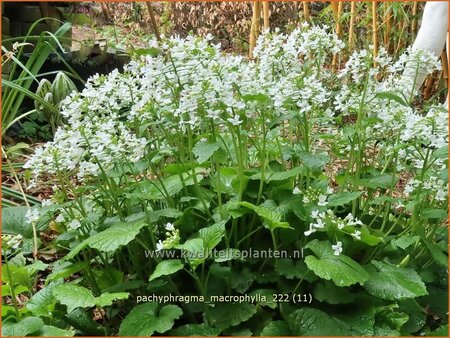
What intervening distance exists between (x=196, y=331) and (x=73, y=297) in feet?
0.84

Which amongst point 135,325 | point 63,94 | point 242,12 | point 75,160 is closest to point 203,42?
point 75,160

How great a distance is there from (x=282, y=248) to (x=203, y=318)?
24cm

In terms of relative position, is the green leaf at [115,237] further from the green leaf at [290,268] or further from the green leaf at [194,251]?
the green leaf at [290,268]

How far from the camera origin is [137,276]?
4.28 ft

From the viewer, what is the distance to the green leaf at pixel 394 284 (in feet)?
3.51

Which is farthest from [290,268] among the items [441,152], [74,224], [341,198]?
[74,224]

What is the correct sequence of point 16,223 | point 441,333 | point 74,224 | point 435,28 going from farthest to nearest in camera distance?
point 435,28 < point 16,223 < point 74,224 < point 441,333

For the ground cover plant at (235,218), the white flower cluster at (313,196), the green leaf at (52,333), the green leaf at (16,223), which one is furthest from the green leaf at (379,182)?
the green leaf at (16,223)

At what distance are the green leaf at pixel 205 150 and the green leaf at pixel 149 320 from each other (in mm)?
310

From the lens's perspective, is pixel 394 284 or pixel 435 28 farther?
pixel 435 28

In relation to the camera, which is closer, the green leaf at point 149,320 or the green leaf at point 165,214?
the green leaf at point 149,320

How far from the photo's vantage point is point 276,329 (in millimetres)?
1097

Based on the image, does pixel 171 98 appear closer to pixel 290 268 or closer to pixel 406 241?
pixel 290 268

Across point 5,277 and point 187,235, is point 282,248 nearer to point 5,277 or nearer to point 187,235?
point 187,235
